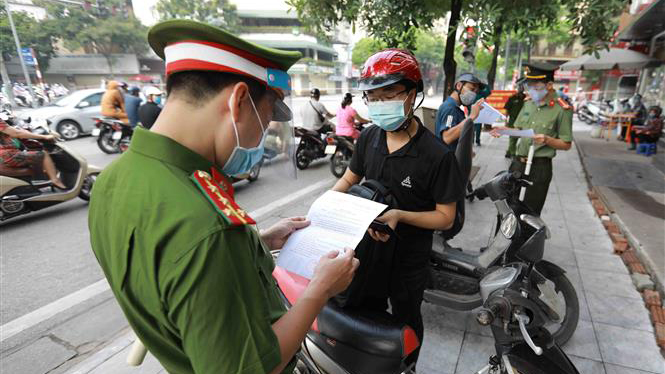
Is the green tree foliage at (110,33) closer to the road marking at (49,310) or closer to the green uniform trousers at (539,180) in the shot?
the road marking at (49,310)

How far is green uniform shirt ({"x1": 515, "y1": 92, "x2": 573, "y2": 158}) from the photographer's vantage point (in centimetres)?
327

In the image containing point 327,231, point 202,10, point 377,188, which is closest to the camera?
point 327,231

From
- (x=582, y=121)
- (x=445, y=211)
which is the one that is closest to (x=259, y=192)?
(x=445, y=211)

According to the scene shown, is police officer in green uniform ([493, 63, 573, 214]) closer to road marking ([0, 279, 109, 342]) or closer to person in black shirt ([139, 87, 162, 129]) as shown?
road marking ([0, 279, 109, 342])

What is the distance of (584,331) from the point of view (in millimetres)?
2473

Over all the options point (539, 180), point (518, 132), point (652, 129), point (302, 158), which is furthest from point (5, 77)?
point (652, 129)

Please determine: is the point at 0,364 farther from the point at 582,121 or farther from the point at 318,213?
the point at 582,121

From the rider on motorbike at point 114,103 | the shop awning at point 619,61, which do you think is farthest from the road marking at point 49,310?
the shop awning at point 619,61

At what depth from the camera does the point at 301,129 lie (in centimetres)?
742

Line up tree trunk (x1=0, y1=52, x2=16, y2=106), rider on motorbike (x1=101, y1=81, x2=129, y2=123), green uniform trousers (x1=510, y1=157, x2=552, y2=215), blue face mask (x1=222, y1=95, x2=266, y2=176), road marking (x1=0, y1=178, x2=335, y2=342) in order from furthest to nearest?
rider on motorbike (x1=101, y1=81, x2=129, y2=123) < tree trunk (x1=0, y1=52, x2=16, y2=106) < green uniform trousers (x1=510, y1=157, x2=552, y2=215) < road marking (x1=0, y1=178, x2=335, y2=342) < blue face mask (x1=222, y1=95, x2=266, y2=176)

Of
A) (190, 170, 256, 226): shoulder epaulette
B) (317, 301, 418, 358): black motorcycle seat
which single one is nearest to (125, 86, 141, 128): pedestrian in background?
(317, 301, 418, 358): black motorcycle seat

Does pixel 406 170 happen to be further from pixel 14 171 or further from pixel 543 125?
pixel 14 171

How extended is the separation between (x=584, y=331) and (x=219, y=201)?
9.46ft

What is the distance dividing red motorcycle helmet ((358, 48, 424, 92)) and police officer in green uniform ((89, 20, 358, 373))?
78cm
